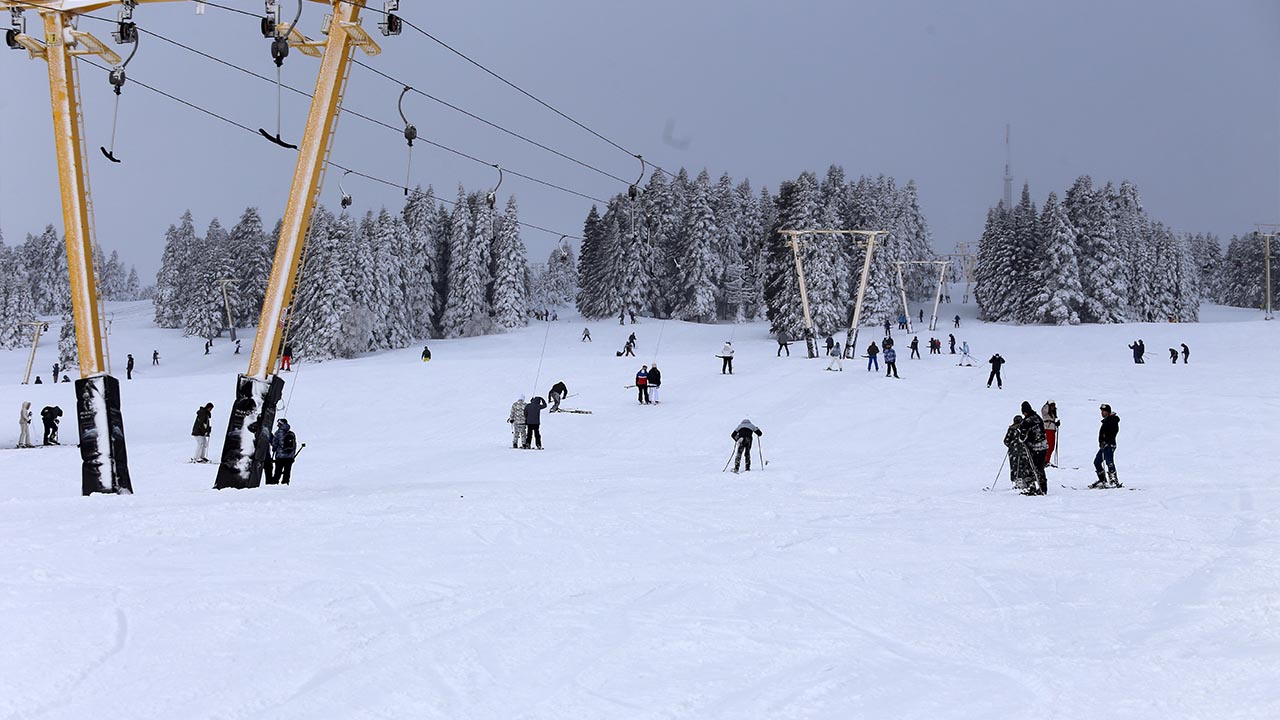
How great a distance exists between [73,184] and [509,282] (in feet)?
207

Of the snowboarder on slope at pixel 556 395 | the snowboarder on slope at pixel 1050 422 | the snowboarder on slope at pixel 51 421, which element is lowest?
the snowboarder on slope at pixel 51 421

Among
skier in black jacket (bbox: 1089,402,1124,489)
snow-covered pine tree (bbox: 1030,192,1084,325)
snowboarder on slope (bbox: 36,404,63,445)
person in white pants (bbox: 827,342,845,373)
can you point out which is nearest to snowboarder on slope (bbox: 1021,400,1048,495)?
skier in black jacket (bbox: 1089,402,1124,489)

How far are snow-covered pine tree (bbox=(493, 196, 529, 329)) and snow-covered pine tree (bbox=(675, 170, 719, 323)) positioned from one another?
1439 cm

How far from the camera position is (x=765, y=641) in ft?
20.7

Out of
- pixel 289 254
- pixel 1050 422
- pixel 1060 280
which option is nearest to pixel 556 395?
pixel 289 254

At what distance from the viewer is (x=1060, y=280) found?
71.1m

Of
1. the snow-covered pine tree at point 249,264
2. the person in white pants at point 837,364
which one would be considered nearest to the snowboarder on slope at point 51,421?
the person in white pants at point 837,364

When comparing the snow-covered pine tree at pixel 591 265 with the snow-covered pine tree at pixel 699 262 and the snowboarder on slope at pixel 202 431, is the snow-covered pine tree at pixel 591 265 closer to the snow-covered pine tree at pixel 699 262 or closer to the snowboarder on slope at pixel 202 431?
the snow-covered pine tree at pixel 699 262

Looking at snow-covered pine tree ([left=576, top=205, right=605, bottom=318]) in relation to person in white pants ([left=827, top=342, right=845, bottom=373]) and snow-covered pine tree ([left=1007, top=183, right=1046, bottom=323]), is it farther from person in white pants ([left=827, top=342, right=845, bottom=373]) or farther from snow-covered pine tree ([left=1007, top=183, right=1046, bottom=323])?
person in white pants ([left=827, top=342, right=845, bottom=373])

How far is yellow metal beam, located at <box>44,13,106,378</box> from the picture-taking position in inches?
589

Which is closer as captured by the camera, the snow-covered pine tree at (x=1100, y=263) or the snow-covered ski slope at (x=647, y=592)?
the snow-covered ski slope at (x=647, y=592)

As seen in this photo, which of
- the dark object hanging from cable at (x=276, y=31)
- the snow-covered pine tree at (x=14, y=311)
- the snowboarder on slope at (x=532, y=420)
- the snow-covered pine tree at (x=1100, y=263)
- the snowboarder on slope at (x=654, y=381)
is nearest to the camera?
the dark object hanging from cable at (x=276, y=31)

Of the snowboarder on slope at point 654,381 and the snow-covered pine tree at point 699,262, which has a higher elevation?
the snow-covered pine tree at point 699,262

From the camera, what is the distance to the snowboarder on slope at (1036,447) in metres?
14.1
